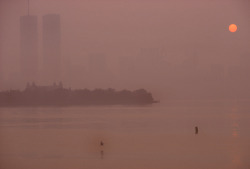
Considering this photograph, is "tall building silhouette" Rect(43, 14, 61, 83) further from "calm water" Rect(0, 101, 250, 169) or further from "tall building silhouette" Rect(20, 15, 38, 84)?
"calm water" Rect(0, 101, 250, 169)

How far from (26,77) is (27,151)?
602mm

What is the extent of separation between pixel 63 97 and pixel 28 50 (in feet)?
1.59

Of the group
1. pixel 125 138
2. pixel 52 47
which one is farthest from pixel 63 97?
pixel 125 138

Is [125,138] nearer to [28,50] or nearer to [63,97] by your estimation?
[63,97]

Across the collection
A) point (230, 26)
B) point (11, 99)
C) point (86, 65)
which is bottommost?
point (11, 99)

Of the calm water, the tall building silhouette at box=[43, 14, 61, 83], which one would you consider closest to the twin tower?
the tall building silhouette at box=[43, 14, 61, 83]

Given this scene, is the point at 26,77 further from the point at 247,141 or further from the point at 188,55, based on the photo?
the point at 247,141

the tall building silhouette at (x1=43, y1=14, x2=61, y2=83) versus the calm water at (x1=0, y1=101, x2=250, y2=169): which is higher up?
the tall building silhouette at (x1=43, y1=14, x2=61, y2=83)

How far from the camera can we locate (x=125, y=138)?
13.8 feet

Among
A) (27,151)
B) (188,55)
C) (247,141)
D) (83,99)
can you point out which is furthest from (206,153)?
(27,151)

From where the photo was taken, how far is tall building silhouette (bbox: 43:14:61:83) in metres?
4.23

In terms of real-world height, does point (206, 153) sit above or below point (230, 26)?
below

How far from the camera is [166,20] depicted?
13.9 feet

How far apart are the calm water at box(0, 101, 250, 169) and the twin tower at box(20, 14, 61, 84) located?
283mm
